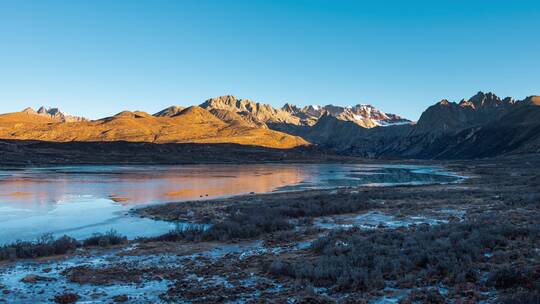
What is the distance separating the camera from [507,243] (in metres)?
14.9

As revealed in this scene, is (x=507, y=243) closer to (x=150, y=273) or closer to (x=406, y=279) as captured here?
(x=406, y=279)

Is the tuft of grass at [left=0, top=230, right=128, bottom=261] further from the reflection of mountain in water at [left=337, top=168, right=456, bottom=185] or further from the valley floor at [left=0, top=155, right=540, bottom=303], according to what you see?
the reflection of mountain in water at [left=337, top=168, right=456, bottom=185]

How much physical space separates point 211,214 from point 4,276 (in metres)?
15.4

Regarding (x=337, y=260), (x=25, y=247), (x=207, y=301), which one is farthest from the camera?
(x=25, y=247)

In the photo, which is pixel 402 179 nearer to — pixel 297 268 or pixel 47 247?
pixel 297 268

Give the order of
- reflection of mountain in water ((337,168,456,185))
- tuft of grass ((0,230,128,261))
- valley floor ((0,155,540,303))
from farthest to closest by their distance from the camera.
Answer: reflection of mountain in water ((337,168,456,185)) → tuft of grass ((0,230,128,261)) → valley floor ((0,155,540,303))

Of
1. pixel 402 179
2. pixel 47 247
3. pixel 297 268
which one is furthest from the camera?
pixel 402 179

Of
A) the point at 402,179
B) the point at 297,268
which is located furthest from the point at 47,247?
the point at 402,179

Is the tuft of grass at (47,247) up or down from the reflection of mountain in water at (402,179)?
up

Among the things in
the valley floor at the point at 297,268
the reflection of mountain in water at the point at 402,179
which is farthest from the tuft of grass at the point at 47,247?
the reflection of mountain in water at the point at 402,179

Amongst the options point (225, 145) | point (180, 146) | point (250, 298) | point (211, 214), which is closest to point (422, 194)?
point (211, 214)

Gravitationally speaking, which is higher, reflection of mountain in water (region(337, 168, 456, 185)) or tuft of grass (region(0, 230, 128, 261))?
tuft of grass (region(0, 230, 128, 261))

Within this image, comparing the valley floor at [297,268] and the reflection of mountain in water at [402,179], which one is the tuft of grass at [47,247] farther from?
the reflection of mountain in water at [402,179]

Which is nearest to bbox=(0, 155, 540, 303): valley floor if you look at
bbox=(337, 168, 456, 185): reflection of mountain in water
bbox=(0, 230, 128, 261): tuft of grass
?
bbox=(0, 230, 128, 261): tuft of grass
